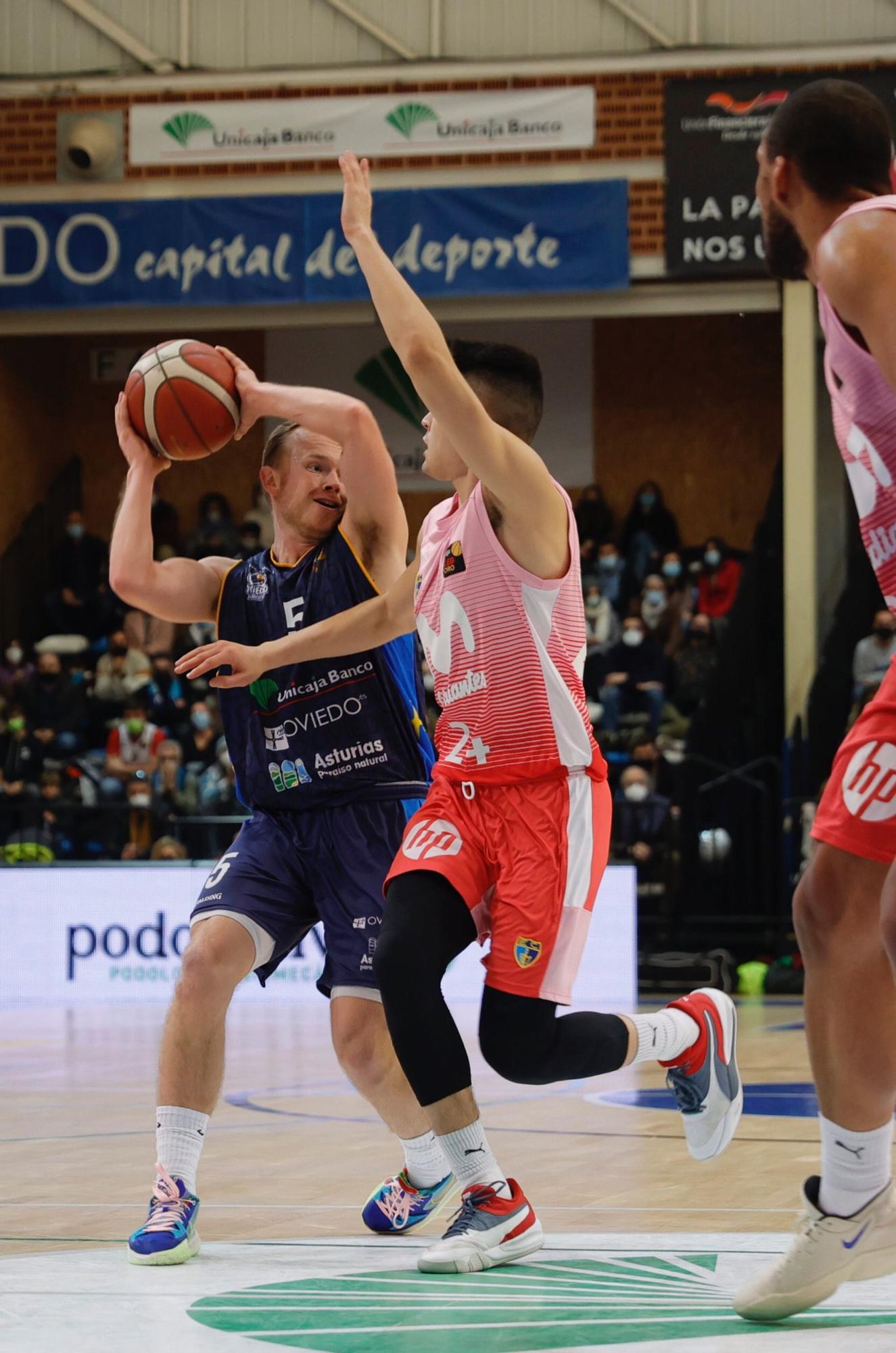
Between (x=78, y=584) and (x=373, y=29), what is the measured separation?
6.39m

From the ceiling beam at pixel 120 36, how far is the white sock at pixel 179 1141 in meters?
15.1

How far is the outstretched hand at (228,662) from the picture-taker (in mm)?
4363

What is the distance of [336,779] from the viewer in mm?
4723

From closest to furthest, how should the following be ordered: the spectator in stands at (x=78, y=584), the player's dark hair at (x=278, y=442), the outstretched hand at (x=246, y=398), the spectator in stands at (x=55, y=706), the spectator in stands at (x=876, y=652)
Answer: the outstretched hand at (x=246, y=398) < the player's dark hair at (x=278, y=442) < the spectator in stands at (x=876, y=652) < the spectator in stands at (x=55, y=706) < the spectator in stands at (x=78, y=584)

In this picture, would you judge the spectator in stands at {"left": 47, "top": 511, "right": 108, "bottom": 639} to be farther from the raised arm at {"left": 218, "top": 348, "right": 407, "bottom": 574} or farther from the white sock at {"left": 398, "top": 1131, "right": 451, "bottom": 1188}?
the white sock at {"left": 398, "top": 1131, "right": 451, "bottom": 1188}

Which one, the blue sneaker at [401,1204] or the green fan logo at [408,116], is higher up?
the green fan logo at [408,116]

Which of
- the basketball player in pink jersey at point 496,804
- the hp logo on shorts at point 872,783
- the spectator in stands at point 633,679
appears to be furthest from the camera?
the spectator in stands at point 633,679

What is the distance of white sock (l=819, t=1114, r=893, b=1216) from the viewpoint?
3303mm

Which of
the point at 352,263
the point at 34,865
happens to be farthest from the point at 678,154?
the point at 34,865

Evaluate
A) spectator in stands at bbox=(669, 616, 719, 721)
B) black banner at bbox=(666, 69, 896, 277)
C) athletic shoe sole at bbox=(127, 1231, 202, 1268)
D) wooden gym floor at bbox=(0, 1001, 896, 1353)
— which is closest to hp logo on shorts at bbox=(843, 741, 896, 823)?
wooden gym floor at bbox=(0, 1001, 896, 1353)

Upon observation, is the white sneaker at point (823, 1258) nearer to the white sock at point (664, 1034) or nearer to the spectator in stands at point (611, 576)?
the white sock at point (664, 1034)

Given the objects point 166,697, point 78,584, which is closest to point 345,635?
point 166,697

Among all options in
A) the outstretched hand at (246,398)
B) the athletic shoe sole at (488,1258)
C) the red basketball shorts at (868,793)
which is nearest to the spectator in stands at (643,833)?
the outstretched hand at (246,398)

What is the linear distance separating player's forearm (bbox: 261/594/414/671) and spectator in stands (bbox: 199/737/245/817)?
10512mm
